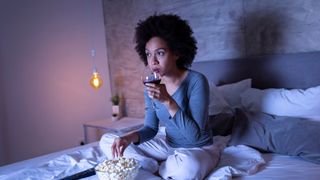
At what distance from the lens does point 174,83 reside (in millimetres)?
1626

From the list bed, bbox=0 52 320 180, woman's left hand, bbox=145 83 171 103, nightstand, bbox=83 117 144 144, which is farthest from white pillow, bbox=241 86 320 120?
nightstand, bbox=83 117 144 144

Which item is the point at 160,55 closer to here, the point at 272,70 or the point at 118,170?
the point at 118,170

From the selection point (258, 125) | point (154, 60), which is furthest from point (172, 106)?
point (258, 125)

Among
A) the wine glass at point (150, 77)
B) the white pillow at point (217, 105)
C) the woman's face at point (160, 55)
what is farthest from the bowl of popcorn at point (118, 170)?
the white pillow at point (217, 105)

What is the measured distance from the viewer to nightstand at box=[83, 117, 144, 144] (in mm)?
2732

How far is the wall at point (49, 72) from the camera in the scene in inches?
108

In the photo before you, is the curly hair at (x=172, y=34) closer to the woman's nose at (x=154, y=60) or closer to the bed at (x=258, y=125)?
the woman's nose at (x=154, y=60)

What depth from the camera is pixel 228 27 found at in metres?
2.38

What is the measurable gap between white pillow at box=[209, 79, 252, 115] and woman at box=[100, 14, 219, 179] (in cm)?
49

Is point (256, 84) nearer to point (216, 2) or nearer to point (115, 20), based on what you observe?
point (216, 2)

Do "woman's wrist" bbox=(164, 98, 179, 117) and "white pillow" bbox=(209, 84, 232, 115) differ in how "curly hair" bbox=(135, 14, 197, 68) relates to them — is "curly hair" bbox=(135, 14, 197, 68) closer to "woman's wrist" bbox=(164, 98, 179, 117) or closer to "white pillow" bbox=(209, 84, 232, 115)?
"woman's wrist" bbox=(164, 98, 179, 117)

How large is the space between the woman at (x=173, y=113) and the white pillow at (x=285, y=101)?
0.61m

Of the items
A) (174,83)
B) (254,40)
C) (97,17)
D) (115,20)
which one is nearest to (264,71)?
(254,40)

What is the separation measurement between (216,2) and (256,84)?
0.75 m
